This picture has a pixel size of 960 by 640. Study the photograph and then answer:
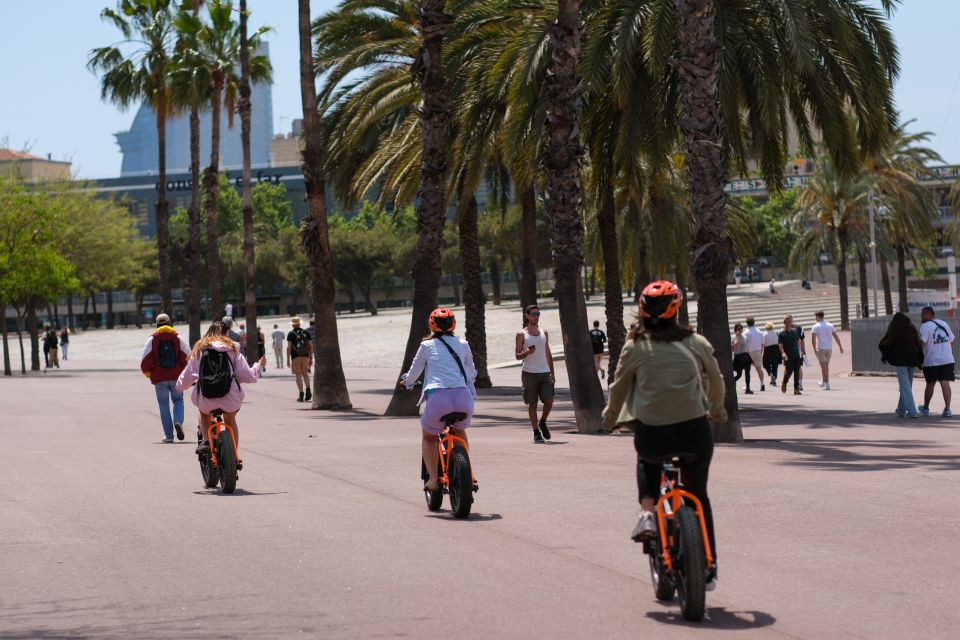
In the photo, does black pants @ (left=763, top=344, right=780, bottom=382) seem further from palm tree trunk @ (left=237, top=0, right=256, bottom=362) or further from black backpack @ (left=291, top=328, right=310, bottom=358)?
palm tree trunk @ (left=237, top=0, right=256, bottom=362)

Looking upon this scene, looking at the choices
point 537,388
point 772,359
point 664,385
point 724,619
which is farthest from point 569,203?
point 772,359

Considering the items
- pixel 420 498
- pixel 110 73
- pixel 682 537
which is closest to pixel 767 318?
pixel 110 73

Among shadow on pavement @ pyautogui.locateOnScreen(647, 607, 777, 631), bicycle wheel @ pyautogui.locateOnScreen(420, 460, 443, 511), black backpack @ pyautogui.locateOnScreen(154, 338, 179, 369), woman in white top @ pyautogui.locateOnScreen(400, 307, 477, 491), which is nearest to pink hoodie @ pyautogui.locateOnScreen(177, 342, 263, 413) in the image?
bicycle wheel @ pyautogui.locateOnScreen(420, 460, 443, 511)

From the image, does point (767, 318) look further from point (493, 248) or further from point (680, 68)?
point (680, 68)

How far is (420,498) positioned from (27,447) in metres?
8.04

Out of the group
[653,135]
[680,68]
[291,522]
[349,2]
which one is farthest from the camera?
[349,2]

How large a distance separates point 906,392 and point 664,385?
50.4ft

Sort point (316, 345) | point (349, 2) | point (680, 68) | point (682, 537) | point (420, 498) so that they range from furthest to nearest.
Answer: point (349, 2) < point (316, 345) < point (680, 68) < point (420, 498) < point (682, 537)

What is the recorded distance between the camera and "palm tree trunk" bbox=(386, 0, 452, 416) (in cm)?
2156

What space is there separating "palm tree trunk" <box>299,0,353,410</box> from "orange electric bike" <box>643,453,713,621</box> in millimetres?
17146

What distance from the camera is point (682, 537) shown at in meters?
6.11

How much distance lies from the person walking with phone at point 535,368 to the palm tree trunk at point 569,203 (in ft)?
4.07

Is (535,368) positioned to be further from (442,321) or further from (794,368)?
(794,368)

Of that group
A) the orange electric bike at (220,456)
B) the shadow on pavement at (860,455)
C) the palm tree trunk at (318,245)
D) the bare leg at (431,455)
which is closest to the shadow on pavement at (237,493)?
the orange electric bike at (220,456)
